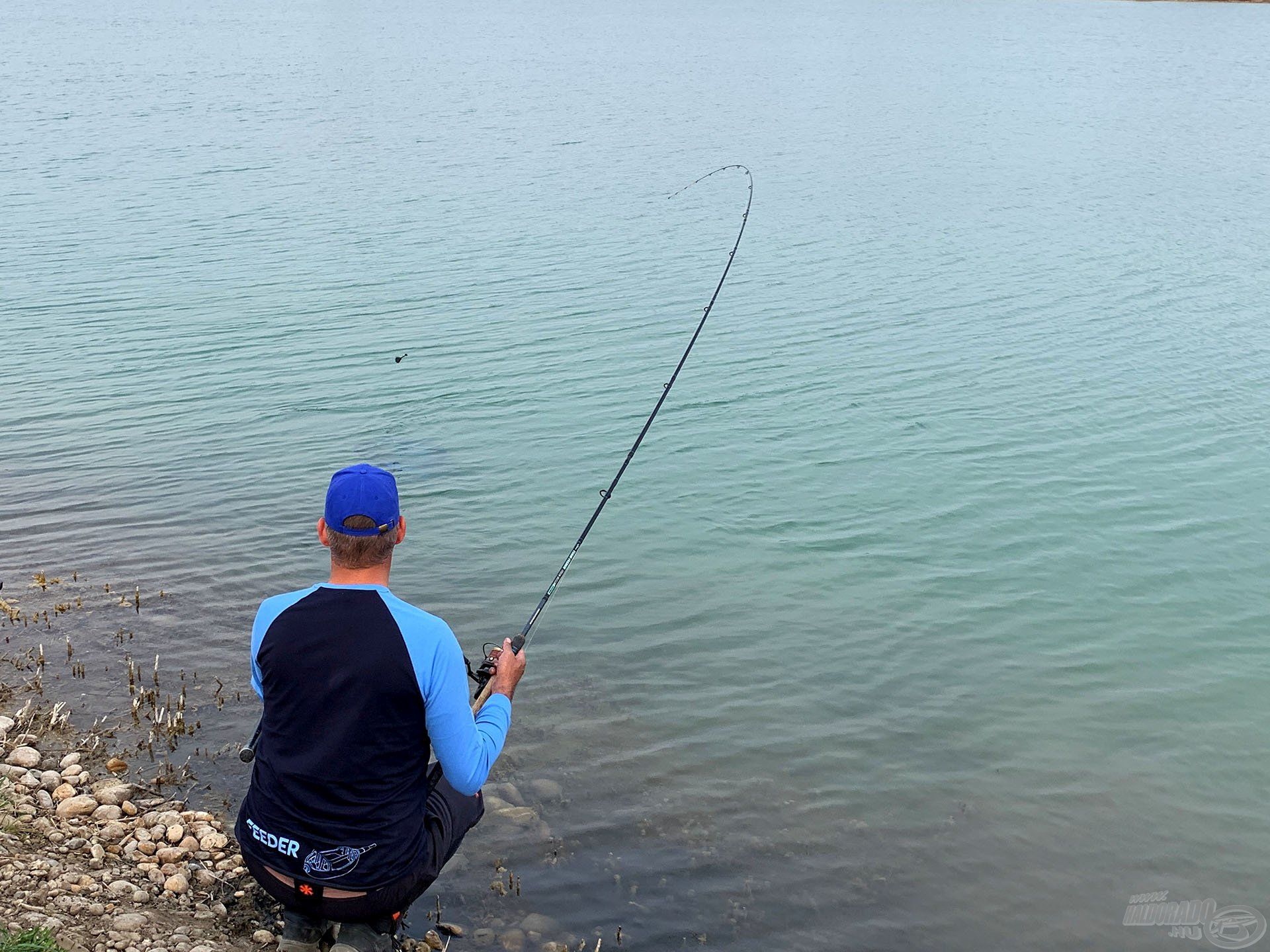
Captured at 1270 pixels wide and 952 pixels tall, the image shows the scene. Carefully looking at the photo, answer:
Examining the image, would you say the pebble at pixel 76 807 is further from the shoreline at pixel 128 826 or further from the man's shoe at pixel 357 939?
the man's shoe at pixel 357 939

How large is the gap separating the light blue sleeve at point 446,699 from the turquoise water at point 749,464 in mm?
1541

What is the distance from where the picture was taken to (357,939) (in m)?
3.96

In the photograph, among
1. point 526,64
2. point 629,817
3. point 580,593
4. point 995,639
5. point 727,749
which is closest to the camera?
point 629,817

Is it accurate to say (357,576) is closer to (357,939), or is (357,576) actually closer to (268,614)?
(268,614)

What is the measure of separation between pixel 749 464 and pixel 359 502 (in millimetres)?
7628

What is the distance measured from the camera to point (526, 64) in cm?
4544

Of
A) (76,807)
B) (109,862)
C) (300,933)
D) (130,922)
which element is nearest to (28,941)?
(130,922)

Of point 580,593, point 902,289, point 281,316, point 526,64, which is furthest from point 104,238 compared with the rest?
point 526,64

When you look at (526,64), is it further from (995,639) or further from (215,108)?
(995,639)

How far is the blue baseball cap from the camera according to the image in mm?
3631

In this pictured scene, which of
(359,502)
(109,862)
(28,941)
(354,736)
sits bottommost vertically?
(109,862)

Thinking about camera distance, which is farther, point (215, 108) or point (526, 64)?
point (526, 64)

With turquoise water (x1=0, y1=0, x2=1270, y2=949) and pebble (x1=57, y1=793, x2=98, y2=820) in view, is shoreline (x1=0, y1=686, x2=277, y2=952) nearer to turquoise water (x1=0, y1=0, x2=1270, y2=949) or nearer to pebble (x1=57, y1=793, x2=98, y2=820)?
pebble (x1=57, y1=793, x2=98, y2=820)

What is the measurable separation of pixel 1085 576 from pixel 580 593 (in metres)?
3.88
